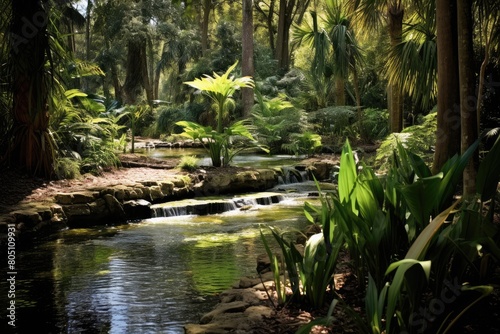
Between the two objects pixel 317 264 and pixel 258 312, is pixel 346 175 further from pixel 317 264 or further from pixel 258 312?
pixel 258 312

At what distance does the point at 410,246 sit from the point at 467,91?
1943mm

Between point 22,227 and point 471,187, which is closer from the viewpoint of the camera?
point 471,187

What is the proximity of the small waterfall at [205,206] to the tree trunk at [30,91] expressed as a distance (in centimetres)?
176

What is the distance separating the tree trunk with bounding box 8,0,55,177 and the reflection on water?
1.54 meters

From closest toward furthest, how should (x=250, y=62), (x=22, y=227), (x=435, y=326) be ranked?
1. (x=435, y=326)
2. (x=22, y=227)
3. (x=250, y=62)

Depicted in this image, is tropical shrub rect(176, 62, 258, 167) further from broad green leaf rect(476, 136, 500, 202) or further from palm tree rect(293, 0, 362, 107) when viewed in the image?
broad green leaf rect(476, 136, 500, 202)

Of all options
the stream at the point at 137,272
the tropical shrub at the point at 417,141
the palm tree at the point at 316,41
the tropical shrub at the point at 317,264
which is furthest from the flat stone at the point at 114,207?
the palm tree at the point at 316,41

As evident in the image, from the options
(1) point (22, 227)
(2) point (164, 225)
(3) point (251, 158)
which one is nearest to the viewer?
(1) point (22, 227)

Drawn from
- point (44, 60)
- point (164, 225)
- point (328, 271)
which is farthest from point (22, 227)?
point (328, 271)

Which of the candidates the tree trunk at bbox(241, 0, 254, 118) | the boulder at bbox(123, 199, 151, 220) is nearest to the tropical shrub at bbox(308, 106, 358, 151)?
the tree trunk at bbox(241, 0, 254, 118)

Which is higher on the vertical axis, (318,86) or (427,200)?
(318,86)

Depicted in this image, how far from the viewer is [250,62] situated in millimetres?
17656

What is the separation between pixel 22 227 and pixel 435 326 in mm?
5488

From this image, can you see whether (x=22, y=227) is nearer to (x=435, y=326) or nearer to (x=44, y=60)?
(x=44, y=60)
